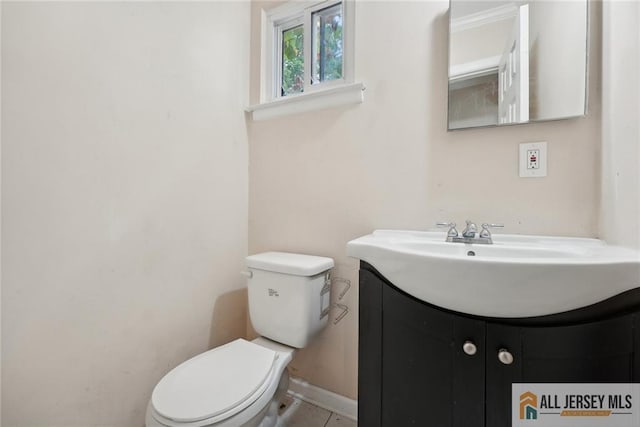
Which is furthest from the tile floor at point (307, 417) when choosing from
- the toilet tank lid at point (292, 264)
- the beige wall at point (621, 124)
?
the beige wall at point (621, 124)

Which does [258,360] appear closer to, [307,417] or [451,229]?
[307,417]

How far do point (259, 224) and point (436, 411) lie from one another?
108 centimetres

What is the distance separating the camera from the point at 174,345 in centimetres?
115

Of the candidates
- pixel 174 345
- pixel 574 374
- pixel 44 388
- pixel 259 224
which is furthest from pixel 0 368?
pixel 574 374

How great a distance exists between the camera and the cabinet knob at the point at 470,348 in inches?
24.1

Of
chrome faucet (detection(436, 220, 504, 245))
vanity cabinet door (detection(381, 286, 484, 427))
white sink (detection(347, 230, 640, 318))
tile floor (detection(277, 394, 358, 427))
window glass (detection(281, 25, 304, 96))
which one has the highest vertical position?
window glass (detection(281, 25, 304, 96))

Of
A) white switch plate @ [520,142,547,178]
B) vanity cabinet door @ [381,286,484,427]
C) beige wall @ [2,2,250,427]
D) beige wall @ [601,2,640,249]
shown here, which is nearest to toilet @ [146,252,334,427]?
beige wall @ [2,2,250,427]

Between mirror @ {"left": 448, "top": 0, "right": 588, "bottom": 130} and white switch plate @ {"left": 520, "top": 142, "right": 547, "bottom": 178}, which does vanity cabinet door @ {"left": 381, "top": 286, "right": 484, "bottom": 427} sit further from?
mirror @ {"left": 448, "top": 0, "right": 588, "bottom": 130}

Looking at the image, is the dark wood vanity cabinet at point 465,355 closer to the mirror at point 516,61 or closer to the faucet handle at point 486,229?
the faucet handle at point 486,229

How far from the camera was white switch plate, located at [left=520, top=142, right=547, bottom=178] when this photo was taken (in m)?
0.86

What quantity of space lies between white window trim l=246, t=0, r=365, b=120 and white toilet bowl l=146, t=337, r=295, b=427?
108 cm

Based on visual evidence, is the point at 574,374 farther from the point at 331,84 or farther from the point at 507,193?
the point at 331,84

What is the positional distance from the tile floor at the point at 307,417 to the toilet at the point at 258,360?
14cm

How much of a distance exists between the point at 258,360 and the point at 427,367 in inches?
23.0
